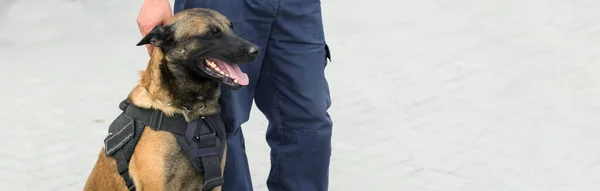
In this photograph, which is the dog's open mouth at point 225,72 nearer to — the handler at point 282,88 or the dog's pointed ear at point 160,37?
the dog's pointed ear at point 160,37

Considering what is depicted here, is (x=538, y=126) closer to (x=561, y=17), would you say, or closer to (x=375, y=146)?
(x=375, y=146)

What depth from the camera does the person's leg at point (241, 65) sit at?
14.9 feet

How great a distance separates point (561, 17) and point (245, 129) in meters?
3.07

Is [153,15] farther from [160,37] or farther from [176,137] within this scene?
[176,137]

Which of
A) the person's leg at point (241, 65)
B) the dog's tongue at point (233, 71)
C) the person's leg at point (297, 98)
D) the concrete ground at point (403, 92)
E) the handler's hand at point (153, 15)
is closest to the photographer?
the dog's tongue at point (233, 71)

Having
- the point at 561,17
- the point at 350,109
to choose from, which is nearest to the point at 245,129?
the point at 350,109

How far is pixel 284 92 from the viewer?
4.78 metres

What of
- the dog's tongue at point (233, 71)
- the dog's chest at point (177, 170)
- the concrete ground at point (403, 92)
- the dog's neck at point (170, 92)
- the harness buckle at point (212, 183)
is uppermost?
the dog's tongue at point (233, 71)

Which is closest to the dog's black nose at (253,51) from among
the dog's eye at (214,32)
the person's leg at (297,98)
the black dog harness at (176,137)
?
the dog's eye at (214,32)

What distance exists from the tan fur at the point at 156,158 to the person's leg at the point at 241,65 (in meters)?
0.33

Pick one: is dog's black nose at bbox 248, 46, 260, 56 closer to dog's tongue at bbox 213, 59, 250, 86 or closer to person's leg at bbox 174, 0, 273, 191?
dog's tongue at bbox 213, 59, 250, 86

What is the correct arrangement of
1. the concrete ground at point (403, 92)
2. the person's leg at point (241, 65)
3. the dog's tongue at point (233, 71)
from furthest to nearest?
1. the concrete ground at point (403, 92)
2. the person's leg at point (241, 65)
3. the dog's tongue at point (233, 71)

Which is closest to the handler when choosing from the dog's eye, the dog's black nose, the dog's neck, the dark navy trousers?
the dark navy trousers

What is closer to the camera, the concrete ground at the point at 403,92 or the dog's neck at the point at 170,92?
the dog's neck at the point at 170,92
